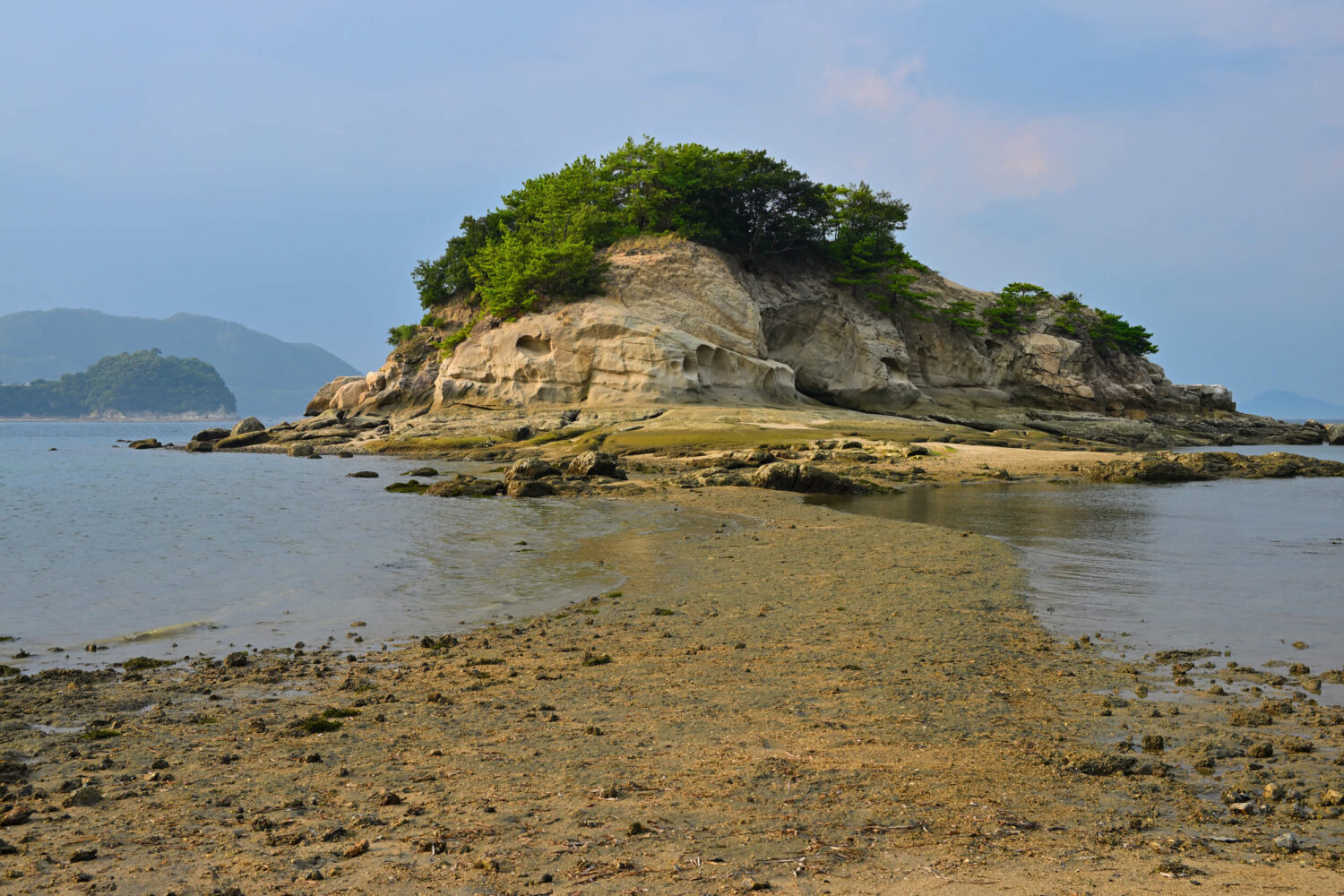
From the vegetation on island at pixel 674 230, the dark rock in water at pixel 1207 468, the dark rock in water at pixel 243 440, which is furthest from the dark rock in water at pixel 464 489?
the dark rock in water at pixel 243 440

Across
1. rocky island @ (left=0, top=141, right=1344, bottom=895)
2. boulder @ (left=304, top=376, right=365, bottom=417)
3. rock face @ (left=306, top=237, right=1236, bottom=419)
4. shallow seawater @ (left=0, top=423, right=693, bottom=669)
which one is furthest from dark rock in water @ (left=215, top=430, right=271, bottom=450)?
rocky island @ (left=0, top=141, right=1344, bottom=895)

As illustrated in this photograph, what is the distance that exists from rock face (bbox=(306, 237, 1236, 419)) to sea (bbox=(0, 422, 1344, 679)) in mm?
21436

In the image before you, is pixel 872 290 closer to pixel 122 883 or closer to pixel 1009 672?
pixel 1009 672

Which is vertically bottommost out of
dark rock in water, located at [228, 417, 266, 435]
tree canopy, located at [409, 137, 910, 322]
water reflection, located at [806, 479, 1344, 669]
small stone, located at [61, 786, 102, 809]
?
small stone, located at [61, 786, 102, 809]

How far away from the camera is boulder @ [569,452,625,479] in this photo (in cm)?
2373

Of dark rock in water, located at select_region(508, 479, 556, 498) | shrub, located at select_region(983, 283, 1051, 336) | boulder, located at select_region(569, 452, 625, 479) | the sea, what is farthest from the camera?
shrub, located at select_region(983, 283, 1051, 336)

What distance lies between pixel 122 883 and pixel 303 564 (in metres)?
9.40

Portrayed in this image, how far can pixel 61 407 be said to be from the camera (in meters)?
156

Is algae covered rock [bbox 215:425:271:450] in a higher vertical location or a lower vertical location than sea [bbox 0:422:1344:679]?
higher

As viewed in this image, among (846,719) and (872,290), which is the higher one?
(872,290)

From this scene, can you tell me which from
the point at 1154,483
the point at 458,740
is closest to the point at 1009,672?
the point at 458,740

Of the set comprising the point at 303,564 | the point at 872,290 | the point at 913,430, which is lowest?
the point at 303,564

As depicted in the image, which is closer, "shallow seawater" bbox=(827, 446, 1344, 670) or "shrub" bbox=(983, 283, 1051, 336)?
"shallow seawater" bbox=(827, 446, 1344, 670)

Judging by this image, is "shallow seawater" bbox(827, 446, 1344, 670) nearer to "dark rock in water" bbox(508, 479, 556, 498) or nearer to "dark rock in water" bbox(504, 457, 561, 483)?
"dark rock in water" bbox(508, 479, 556, 498)
